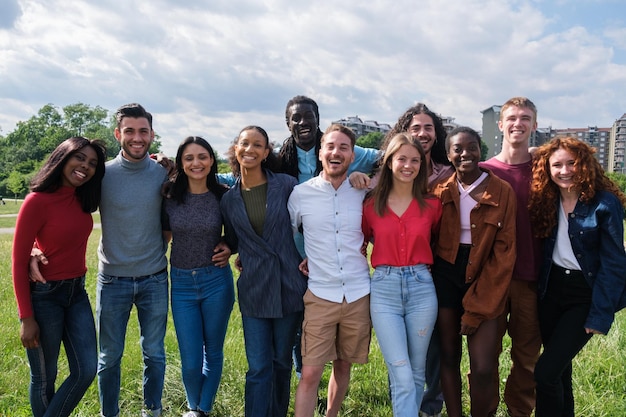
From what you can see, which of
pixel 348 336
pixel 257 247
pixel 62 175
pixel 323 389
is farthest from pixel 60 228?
pixel 323 389

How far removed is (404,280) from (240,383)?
7.47 ft

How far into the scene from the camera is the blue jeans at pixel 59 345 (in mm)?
3393

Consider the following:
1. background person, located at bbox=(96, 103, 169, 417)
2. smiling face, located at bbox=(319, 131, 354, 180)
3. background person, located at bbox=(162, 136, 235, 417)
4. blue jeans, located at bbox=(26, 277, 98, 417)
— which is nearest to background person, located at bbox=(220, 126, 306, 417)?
background person, located at bbox=(162, 136, 235, 417)

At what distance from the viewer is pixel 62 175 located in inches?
138

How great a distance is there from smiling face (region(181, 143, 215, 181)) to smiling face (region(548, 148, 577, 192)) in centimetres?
278

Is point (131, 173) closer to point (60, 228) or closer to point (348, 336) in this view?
point (60, 228)

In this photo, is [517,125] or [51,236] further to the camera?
[517,125]

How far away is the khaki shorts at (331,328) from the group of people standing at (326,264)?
0.01 metres

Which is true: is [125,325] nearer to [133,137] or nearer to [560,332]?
[133,137]

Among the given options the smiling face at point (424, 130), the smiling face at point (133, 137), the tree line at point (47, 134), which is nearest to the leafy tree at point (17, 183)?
the tree line at point (47, 134)

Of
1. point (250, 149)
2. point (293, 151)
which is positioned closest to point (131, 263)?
point (250, 149)

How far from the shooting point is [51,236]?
341 centimetres

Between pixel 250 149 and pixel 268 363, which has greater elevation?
pixel 250 149

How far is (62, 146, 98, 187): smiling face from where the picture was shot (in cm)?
347
